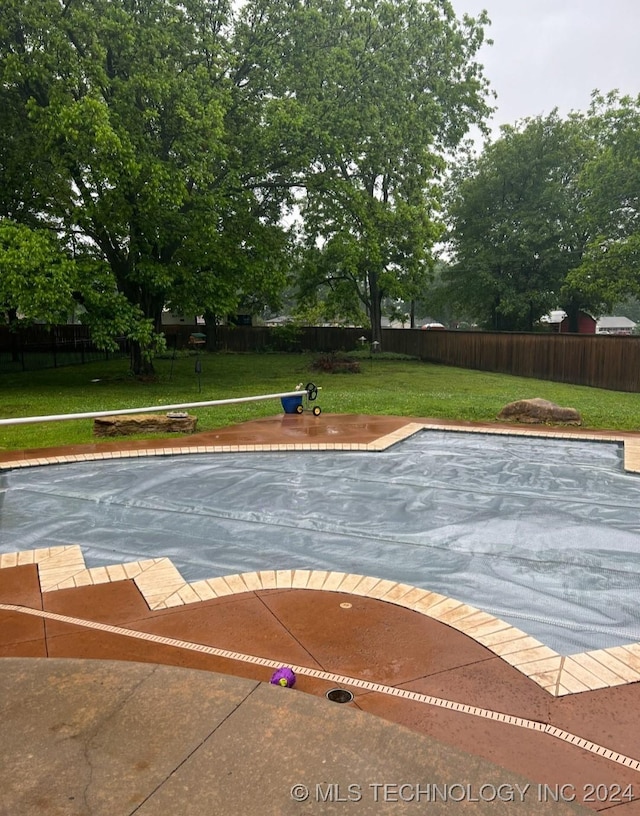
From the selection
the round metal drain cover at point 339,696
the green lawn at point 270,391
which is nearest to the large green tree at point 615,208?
the green lawn at point 270,391

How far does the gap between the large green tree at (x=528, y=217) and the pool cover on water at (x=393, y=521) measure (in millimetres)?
23195

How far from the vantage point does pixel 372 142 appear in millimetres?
17812

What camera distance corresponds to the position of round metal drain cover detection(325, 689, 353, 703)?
8.82 feet

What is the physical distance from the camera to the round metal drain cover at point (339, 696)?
106 inches

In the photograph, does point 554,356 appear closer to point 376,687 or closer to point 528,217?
point 528,217

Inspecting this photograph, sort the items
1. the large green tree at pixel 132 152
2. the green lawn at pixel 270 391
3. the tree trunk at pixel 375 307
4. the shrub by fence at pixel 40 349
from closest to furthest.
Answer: the green lawn at pixel 270 391
the large green tree at pixel 132 152
the shrub by fence at pixel 40 349
the tree trunk at pixel 375 307

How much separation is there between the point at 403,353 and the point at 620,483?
2147cm

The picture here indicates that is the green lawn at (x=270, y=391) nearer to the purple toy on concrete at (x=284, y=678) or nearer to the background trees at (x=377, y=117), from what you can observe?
the background trees at (x=377, y=117)

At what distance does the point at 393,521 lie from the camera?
5379 mm

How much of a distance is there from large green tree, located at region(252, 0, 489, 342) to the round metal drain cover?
50.2ft

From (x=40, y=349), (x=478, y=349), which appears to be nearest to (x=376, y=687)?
(x=478, y=349)

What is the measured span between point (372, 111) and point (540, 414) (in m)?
11.7

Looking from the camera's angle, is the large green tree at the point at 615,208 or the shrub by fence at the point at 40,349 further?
the large green tree at the point at 615,208

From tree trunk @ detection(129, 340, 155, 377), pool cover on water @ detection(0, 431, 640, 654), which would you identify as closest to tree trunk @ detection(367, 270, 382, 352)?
tree trunk @ detection(129, 340, 155, 377)
